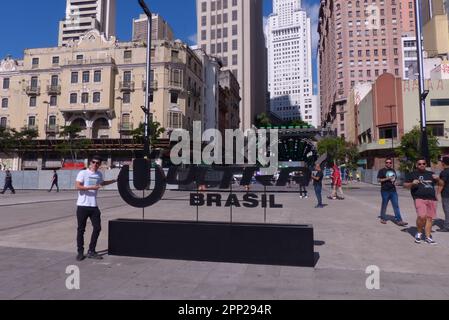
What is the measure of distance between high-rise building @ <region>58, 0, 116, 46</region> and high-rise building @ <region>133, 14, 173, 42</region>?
2116 inches

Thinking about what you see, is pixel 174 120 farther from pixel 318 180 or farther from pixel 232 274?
pixel 232 274

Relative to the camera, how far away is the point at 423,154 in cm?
1005

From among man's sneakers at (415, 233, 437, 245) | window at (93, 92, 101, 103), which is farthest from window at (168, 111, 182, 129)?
man's sneakers at (415, 233, 437, 245)

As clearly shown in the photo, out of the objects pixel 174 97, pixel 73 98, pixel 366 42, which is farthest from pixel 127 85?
pixel 366 42

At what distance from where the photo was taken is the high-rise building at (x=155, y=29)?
61.3 meters

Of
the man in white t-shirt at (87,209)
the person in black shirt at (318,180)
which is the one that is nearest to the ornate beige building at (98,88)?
the person in black shirt at (318,180)

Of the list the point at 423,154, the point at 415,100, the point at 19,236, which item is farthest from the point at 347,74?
the point at 19,236

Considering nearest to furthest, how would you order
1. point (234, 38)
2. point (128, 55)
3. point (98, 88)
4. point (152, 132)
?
point (152, 132)
point (98, 88)
point (128, 55)
point (234, 38)

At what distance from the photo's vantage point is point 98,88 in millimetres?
45219

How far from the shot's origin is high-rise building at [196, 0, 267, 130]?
3287 inches

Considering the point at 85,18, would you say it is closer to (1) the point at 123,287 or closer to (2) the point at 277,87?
(2) the point at 277,87

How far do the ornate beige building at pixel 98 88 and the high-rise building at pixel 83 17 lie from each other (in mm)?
73185

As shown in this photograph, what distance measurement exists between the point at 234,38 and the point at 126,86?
4502 cm

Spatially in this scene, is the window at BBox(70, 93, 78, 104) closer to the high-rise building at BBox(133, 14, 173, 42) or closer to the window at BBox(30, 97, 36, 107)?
the window at BBox(30, 97, 36, 107)
